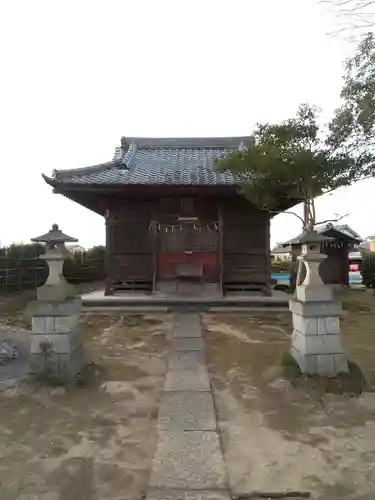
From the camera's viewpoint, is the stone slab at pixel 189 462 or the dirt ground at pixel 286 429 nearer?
the stone slab at pixel 189 462

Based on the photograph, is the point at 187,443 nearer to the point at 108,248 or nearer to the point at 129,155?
the point at 108,248

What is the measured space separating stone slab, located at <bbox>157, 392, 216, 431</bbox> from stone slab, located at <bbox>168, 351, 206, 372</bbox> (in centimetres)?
95

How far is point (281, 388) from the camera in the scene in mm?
4699

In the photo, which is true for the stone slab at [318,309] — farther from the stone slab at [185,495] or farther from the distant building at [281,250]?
the distant building at [281,250]

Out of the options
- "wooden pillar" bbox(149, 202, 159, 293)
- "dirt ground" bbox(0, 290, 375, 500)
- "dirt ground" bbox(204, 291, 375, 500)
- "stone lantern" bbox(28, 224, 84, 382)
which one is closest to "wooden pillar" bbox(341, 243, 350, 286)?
"wooden pillar" bbox(149, 202, 159, 293)

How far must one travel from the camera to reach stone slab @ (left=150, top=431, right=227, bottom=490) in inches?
107

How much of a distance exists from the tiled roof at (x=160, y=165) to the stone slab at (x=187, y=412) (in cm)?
722

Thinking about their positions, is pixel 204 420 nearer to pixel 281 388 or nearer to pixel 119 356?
pixel 281 388

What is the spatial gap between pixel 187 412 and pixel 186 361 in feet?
5.79

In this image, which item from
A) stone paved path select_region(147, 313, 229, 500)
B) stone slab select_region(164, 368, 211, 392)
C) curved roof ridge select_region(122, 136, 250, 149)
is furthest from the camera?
curved roof ridge select_region(122, 136, 250, 149)

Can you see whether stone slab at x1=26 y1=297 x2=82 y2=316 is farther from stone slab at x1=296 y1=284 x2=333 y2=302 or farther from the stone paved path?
stone slab at x1=296 y1=284 x2=333 y2=302

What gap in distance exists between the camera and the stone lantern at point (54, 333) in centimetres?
489

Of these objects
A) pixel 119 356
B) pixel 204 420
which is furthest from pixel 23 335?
pixel 204 420

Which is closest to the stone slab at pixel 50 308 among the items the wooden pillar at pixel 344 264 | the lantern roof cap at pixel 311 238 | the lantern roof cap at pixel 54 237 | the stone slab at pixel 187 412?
the lantern roof cap at pixel 54 237
